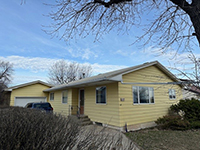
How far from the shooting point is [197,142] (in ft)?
18.4

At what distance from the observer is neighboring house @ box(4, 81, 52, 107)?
50.6 feet

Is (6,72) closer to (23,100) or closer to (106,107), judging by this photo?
(23,100)

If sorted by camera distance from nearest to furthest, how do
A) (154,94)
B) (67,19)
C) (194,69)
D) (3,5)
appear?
(194,69) < (67,19) < (3,5) < (154,94)

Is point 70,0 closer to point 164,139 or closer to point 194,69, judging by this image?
point 194,69

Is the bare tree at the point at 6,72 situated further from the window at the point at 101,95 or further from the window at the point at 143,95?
the window at the point at 143,95

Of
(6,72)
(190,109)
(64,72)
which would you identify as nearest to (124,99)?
(190,109)

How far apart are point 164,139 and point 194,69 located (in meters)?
4.47

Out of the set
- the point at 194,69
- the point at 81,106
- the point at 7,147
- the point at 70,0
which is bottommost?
the point at 81,106

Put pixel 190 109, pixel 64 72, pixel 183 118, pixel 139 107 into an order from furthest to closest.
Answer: pixel 64 72 < pixel 190 109 < pixel 183 118 < pixel 139 107

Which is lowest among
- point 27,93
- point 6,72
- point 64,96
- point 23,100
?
point 23,100

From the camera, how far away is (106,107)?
8.31m

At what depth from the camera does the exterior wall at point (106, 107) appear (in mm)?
7682

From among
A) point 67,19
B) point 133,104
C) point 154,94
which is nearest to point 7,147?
point 67,19

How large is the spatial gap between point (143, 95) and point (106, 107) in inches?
109
